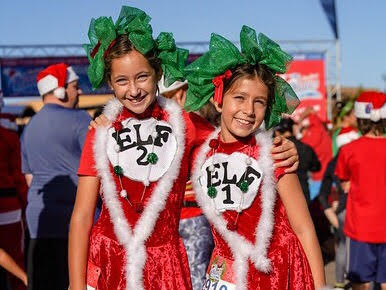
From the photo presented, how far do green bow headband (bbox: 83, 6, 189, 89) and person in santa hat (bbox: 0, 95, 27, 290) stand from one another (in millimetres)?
2452

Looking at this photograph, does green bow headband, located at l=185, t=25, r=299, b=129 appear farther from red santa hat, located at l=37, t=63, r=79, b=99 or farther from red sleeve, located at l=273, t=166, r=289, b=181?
red santa hat, located at l=37, t=63, r=79, b=99

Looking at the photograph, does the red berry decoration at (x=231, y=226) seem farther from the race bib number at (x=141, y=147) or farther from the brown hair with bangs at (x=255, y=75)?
the brown hair with bangs at (x=255, y=75)

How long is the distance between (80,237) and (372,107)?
10.6 feet

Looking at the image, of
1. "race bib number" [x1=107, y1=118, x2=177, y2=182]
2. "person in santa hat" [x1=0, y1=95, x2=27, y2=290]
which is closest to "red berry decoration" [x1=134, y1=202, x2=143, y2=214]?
"race bib number" [x1=107, y1=118, x2=177, y2=182]

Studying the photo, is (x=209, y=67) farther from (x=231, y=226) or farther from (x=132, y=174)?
(x=231, y=226)

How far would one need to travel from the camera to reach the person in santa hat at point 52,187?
5.15 metres

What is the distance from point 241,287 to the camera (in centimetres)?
313

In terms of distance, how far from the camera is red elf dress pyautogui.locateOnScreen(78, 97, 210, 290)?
3201 millimetres

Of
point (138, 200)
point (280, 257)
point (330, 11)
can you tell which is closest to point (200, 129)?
point (138, 200)

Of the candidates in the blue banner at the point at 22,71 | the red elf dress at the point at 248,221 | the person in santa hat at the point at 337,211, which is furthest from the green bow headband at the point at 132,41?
the blue banner at the point at 22,71

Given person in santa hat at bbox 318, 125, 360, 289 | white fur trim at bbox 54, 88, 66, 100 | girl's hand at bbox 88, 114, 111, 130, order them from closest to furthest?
girl's hand at bbox 88, 114, 111, 130, white fur trim at bbox 54, 88, 66, 100, person in santa hat at bbox 318, 125, 360, 289

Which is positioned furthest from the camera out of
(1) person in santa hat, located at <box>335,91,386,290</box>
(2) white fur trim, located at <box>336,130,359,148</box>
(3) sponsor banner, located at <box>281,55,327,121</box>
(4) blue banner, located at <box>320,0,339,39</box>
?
(4) blue banner, located at <box>320,0,339,39</box>

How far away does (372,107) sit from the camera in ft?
18.7

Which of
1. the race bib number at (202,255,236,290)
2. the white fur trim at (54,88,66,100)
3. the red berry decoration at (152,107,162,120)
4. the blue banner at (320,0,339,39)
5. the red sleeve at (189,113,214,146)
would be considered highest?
the blue banner at (320,0,339,39)
